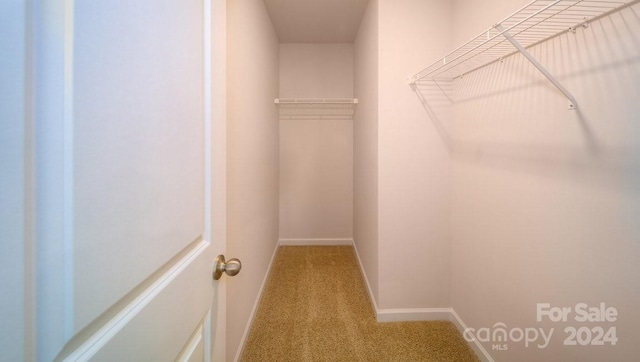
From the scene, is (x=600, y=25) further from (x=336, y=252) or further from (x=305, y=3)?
(x=336, y=252)

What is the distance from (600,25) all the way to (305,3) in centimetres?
215

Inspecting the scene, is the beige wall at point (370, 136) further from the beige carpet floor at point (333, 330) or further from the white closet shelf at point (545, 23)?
the white closet shelf at point (545, 23)

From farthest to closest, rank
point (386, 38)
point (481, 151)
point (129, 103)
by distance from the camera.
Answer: point (386, 38), point (481, 151), point (129, 103)

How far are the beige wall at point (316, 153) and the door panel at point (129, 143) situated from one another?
2.76m

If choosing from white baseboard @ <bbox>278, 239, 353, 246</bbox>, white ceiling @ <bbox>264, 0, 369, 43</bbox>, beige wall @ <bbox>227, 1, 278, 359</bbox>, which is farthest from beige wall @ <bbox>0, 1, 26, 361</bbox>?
white baseboard @ <bbox>278, 239, 353, 246</bbox>

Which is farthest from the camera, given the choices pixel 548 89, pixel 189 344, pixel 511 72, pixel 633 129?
pixel 511 72

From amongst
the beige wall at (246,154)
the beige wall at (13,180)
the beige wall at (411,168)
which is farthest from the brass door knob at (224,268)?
the beige wall at (411,168)

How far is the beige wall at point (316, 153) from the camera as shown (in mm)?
3275

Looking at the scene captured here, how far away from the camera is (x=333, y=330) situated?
5.79ft

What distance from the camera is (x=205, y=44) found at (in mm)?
695

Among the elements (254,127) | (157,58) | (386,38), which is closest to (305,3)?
(386,38)

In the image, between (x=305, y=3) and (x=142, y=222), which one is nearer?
(x=142, y=222)

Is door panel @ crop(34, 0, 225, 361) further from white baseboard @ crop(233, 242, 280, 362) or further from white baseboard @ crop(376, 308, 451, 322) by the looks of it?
white baseboard @ crop(376, 308, 451, 322)

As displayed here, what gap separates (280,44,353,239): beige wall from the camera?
129 inches
